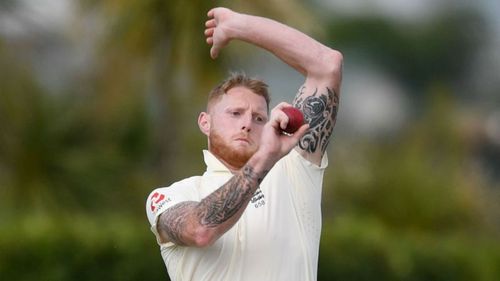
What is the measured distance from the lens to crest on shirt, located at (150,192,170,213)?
6.57 m

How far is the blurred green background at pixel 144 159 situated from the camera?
465 inches

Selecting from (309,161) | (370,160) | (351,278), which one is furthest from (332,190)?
(309,161)

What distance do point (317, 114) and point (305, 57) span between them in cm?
27

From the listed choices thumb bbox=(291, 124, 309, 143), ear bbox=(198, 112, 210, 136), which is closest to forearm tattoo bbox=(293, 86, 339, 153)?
ear bbox=(198, 112, 210, 136)

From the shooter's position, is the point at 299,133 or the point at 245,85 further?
the point at 245,85

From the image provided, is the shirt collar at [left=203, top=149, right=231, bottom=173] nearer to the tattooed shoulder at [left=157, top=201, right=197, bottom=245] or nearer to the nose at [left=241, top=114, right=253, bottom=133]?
the nose at [left=241, top=114, right=253, bottom=133]

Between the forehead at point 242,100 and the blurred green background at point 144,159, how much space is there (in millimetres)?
4800

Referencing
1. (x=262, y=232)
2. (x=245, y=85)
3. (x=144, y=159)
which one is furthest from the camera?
(x=144, y=159)

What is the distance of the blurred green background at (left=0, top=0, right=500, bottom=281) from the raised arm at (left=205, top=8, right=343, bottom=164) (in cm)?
481

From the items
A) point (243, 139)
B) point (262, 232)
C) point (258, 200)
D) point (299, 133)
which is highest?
point (243, 139)

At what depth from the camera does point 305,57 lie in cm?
681

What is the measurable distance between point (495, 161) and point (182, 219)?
32.0 m

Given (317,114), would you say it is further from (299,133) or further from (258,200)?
(299,133)

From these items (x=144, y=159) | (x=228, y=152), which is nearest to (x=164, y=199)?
(x=228, y=152)
